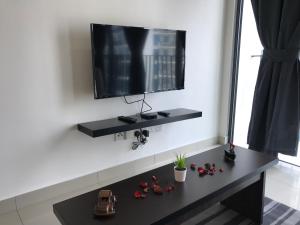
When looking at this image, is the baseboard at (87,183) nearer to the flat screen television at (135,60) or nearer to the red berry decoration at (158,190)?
the flat screen television at (135,60)

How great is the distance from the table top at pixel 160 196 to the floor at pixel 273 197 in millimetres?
626

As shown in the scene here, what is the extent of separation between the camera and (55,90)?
2.15 m

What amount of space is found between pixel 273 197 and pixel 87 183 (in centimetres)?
171

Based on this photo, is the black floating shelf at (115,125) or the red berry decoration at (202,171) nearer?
the red berry decoration at (202,171)

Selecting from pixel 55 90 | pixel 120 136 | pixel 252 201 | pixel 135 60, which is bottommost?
pixel 252 201

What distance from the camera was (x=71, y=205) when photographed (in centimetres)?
138

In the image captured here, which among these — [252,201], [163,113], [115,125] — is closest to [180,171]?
[252,201]

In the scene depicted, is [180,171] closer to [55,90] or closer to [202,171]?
[202,171]

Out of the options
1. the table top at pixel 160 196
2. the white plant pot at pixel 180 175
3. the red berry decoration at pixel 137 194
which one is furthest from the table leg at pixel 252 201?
the red berry decoration at pixel 137 194

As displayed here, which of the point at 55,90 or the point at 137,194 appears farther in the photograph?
the point at 55,90

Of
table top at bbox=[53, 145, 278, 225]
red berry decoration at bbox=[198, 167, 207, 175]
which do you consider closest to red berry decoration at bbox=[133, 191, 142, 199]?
table top at bbox=[53, 145, 278, 225]

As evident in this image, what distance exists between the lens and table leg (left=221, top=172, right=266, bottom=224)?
1872mm

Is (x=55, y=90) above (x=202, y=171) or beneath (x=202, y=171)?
above

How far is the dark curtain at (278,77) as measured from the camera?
2.60 metres
